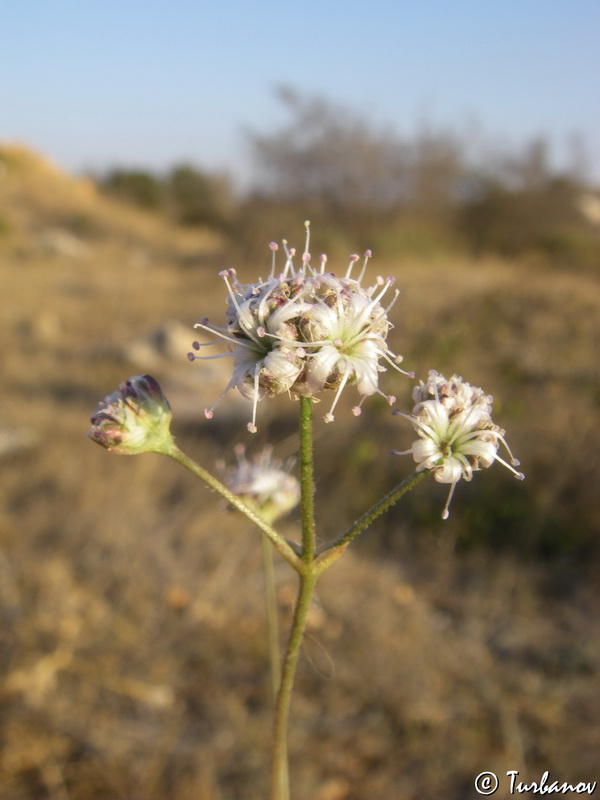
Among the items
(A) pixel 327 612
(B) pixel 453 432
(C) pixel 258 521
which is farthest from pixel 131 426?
(A) pixel 327 612

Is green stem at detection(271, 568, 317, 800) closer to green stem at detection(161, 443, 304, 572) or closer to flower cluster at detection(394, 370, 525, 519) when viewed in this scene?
green stem at detection(161, 443, 304, 572)

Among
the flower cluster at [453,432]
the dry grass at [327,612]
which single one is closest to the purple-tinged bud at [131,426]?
the flower cluster at [453,432]

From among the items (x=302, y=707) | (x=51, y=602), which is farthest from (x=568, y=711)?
(x=51, y=602)

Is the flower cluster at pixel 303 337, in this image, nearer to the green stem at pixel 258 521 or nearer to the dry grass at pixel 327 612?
the green stem at pixel 258 521

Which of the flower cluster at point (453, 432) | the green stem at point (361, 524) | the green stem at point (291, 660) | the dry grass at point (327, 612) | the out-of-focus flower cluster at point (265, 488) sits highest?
the dry grass at point (327, 612)

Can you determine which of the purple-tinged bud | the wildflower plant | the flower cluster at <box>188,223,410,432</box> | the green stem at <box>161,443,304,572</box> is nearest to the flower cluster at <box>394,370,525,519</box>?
the wildflower plant

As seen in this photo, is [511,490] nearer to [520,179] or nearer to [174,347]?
[174,347]

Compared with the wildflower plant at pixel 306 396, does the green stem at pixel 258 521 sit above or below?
below
